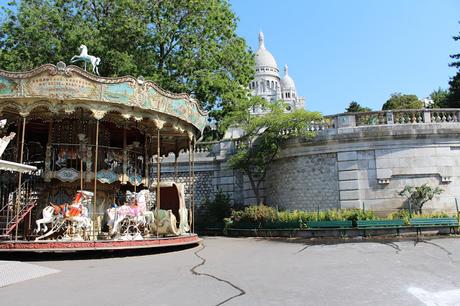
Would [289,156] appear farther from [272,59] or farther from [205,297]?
[272,59]

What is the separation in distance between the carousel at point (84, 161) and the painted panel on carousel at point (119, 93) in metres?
0.04

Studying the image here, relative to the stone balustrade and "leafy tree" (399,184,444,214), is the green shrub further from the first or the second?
the stone balustrade

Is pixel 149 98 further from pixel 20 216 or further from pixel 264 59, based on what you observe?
pixel 264 59

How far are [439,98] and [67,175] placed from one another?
46.0 meters

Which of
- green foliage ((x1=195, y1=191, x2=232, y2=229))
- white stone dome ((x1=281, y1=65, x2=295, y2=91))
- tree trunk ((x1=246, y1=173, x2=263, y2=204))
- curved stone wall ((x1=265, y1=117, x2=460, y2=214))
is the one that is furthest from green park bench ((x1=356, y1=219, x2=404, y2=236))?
white stone dome ((x1=281, y1=65, x2=295, y2=91))

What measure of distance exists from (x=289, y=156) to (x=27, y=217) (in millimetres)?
14253

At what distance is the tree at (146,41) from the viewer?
25219 millimetres

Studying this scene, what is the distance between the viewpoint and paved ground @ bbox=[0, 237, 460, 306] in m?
7.62

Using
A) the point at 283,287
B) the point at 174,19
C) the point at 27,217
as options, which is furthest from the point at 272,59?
the point at 283,287

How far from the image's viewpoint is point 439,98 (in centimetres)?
4988

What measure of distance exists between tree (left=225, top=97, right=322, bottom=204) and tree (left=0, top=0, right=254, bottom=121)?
1.95 meters

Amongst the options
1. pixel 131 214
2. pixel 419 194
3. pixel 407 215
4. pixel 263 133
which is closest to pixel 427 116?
pixel 419 194

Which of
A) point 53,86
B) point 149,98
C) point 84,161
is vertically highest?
point 53,86

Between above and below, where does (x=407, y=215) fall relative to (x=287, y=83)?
Answer: below
